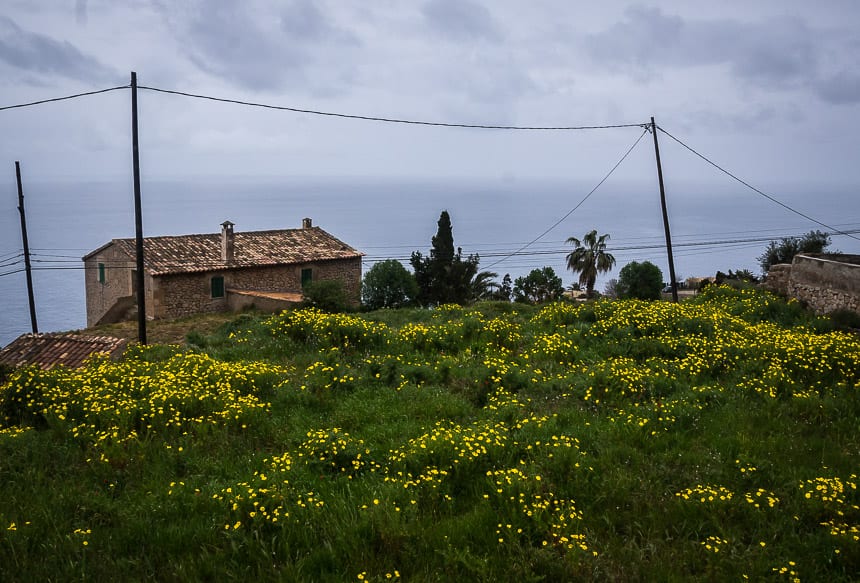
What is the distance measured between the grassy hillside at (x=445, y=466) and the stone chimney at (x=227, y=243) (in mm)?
26915

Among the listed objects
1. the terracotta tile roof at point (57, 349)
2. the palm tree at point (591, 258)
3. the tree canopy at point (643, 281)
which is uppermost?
the palm tree at point (591, 258)

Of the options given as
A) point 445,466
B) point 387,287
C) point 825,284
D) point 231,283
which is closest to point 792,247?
point 825,284

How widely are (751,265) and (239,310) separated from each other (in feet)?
557

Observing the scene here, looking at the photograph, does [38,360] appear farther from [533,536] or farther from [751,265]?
[751,265]

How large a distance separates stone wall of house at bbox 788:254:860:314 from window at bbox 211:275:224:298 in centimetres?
3095

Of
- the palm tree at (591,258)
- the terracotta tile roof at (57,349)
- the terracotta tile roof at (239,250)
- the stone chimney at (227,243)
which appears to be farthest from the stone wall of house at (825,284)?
the stone chimney at (227,243)

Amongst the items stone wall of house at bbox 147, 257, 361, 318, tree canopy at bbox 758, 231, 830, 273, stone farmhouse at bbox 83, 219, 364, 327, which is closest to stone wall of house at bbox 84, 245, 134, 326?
stone farmhouse at bbox 83, 219, 364, 327

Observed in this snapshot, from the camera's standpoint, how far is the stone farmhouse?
1432 inches

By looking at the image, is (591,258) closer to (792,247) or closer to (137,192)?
(792,247)

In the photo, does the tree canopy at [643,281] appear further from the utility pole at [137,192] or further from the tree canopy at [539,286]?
the utility pole at [137,192]

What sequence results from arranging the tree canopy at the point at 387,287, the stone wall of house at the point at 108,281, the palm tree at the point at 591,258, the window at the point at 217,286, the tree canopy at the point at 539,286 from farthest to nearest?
the palm tree at the point at 591,258 → the tree canopy at the point at 539,286 → the window at the point at 217,286 → the stone wall of house at the point at 108,281 → the tree canopy at the point at 387,287

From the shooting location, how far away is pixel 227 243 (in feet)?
129

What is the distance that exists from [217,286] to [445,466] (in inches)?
1321

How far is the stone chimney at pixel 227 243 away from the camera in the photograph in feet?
128
